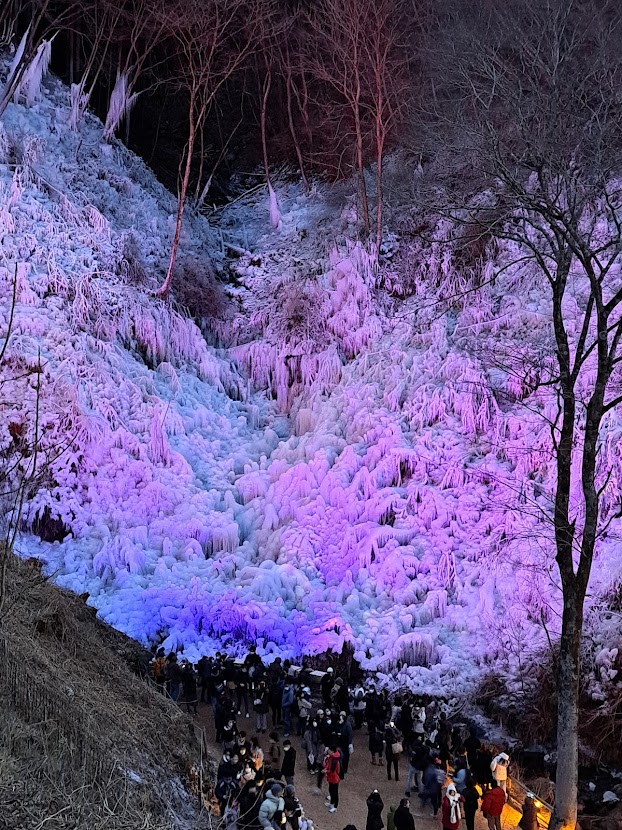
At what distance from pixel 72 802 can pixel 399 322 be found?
45.5 ft

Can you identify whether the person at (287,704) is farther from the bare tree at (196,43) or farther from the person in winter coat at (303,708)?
the bare tree at (196,43)

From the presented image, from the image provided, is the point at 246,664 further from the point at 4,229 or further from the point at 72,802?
the point at 4,229

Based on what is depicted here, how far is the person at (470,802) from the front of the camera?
7.58m

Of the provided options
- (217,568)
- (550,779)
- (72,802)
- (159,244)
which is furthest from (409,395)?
(72,802)

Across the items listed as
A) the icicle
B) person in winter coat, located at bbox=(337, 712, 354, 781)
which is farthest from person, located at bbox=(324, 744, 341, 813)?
the icicle

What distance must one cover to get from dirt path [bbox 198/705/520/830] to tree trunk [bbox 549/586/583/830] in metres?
1.29

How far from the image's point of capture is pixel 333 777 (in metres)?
8.00

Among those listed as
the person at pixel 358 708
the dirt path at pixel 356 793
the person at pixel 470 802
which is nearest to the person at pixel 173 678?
the dirt path at pixel 356 793

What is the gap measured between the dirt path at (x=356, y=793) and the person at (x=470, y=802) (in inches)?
15.8

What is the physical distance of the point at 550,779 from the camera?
877cm

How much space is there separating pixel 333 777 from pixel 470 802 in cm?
155

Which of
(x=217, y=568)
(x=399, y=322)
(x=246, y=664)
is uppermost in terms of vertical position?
(x=399, y=322)

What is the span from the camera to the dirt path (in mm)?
7883

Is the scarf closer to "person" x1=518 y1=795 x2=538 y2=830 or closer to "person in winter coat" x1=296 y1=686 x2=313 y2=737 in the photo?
"person" x1=518 y1=795 x2=538 y2=830
